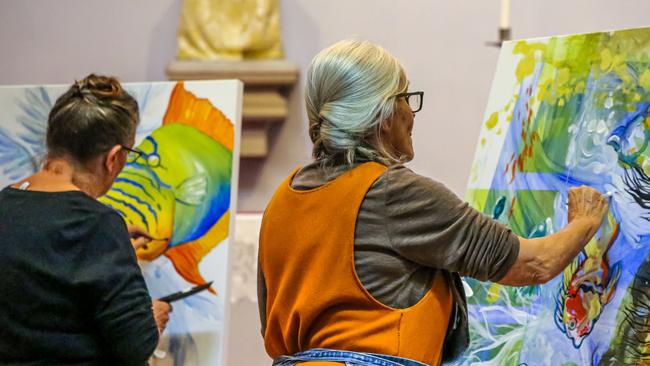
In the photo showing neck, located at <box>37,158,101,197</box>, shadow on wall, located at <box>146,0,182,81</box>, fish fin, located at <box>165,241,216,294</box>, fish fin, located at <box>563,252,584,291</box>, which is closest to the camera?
neck, located at <box>37,158,101,197</box>

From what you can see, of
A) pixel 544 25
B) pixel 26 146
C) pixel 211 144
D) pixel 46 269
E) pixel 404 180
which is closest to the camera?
pixel 404 180

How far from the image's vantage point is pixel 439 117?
321 cm

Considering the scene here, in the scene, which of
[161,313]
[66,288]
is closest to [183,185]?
[161,313]

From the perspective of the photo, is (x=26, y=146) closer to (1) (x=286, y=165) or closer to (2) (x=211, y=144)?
(2) (x=211, y=144)

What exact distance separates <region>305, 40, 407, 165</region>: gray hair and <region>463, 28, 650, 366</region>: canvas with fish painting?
1.85 ft

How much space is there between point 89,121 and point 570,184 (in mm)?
969

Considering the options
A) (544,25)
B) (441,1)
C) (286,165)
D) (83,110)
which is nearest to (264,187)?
(286,165)

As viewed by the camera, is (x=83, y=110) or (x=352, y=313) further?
(x=83, y=110)

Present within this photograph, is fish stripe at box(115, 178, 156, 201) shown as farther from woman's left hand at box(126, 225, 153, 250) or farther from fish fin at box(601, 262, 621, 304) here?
fish fin at box(601, 262, 621, 304)

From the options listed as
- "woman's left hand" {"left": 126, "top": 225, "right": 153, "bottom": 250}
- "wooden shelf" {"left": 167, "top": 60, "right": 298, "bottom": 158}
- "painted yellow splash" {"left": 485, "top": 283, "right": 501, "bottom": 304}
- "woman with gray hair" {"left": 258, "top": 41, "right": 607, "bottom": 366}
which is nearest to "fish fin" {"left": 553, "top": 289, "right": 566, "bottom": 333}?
"painted yellow splash" {"left": 485, "top": 283, "right": 501, "bottom": 304}

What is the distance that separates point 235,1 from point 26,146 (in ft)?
3.86

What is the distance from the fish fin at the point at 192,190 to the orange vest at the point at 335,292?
35.5 inches

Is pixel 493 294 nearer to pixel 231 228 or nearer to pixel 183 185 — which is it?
pixel 231 228

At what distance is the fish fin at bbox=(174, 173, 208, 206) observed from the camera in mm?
2232
